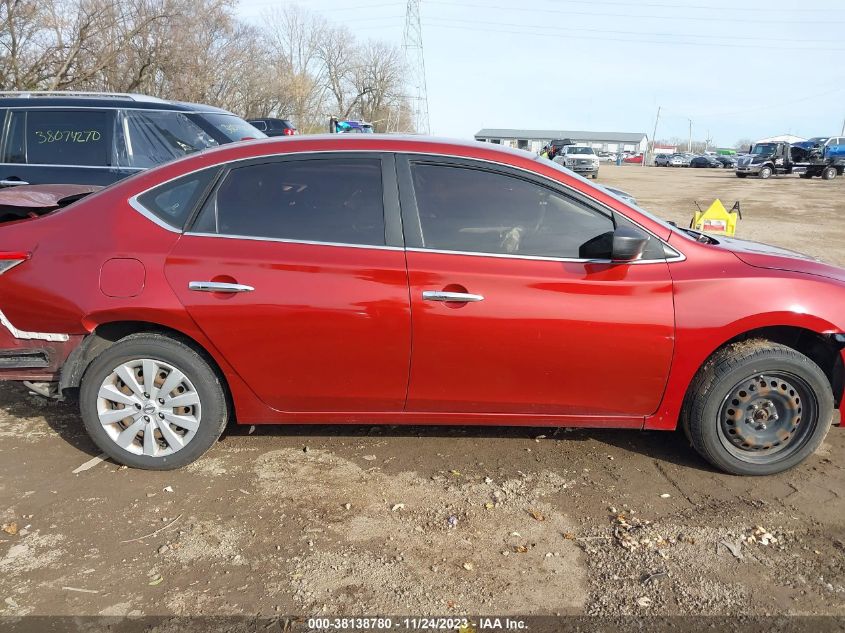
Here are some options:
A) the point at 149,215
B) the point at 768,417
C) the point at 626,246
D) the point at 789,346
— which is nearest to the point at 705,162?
the point at 789,346

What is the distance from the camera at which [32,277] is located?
3289 millimetres

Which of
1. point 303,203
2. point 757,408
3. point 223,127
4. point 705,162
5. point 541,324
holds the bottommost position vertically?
point 757,408

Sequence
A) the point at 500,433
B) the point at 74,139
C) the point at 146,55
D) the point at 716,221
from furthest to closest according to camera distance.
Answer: the point at 146,55
the point at 716,221
the point at 74,139
the point at 500,433

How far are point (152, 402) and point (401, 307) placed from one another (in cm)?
147

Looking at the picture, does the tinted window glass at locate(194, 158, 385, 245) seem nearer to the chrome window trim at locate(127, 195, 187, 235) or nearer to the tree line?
the chrome window trim at locate(127, 195, 187, 235)

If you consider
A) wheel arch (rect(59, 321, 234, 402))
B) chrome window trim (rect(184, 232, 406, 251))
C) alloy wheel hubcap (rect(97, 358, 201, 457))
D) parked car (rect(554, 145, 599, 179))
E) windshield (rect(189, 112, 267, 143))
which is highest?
parked car (rect(554, 145, 599, 179))

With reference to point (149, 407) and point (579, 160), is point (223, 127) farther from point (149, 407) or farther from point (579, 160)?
point (579, 160)

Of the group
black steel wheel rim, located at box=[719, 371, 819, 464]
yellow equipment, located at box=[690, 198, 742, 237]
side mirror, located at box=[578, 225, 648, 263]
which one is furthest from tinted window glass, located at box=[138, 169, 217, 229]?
yellow equipment, located at box=[690, 198, 742, 237]

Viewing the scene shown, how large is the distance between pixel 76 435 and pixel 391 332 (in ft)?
7.36

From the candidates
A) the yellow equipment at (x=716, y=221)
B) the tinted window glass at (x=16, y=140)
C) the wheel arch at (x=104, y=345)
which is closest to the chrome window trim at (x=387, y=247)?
the wheel arch at (x=104, y=345)

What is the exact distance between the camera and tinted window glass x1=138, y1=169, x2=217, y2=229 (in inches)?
130

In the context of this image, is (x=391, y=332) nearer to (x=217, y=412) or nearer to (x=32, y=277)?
(x=217, y=412)

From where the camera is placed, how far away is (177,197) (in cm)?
332

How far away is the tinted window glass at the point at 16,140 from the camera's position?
6293 millimetres
